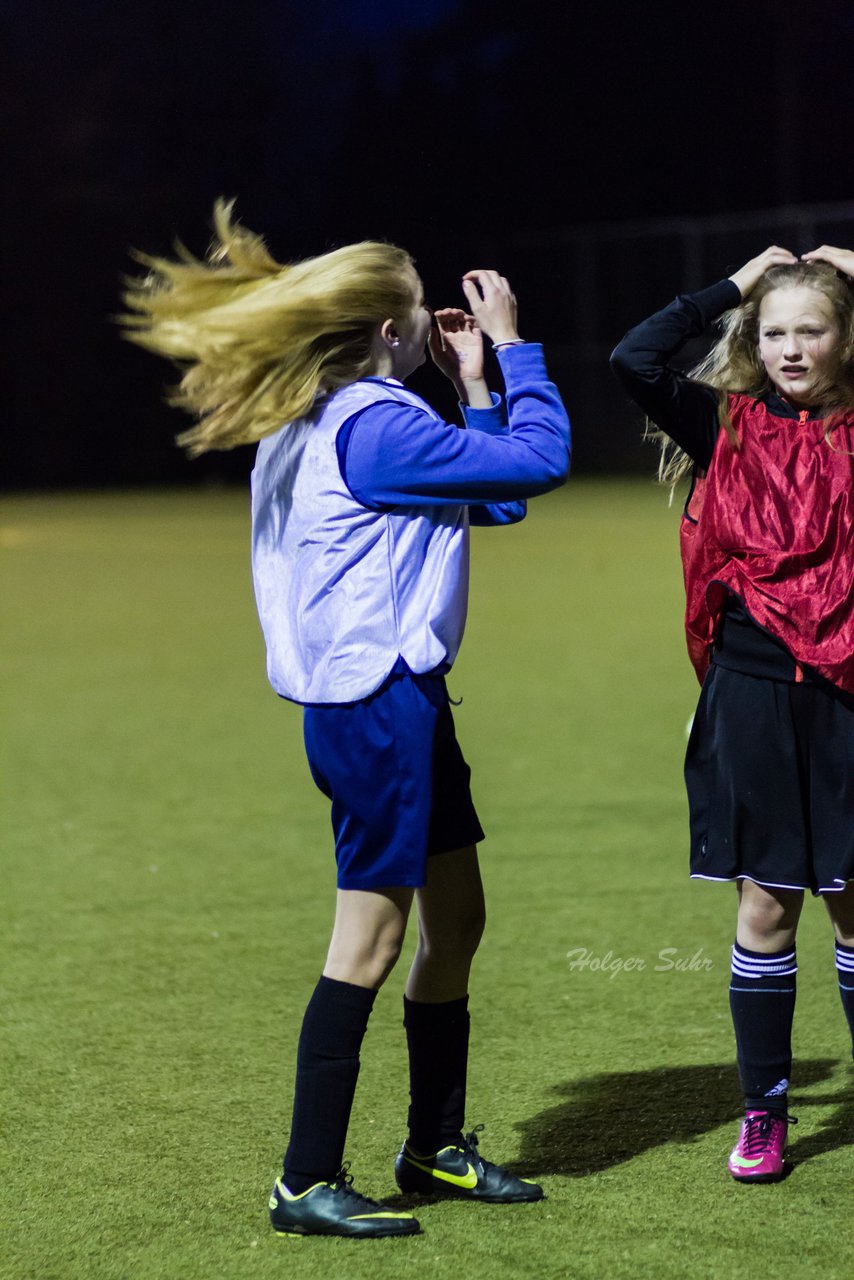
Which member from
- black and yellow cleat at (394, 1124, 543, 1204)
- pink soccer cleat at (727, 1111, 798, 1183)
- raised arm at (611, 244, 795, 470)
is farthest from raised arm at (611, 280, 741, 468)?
black and yellow cleat at (394, 1124, 543, 1204)

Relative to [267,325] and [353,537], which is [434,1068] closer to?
[353,537]

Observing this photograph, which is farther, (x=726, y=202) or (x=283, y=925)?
(x=726, y=202)

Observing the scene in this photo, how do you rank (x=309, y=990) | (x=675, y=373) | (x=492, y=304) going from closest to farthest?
(x=492, y=304)
(x=675, y=373)
(x=309, y=990)

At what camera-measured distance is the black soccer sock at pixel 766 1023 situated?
2.84 m

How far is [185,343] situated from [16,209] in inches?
984

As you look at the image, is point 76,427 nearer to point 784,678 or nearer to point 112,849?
point 112,849

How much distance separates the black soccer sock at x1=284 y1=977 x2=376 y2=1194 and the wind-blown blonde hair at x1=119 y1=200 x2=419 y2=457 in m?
0.86

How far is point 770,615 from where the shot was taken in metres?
2.77

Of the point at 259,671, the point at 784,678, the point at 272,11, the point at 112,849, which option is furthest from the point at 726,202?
the point at 784,678

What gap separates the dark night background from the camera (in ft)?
82.9

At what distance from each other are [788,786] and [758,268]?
86 centimetres

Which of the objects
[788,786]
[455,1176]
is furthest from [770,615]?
[455,1176]

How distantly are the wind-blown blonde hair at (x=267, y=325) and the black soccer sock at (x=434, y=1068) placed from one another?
38.3 inches

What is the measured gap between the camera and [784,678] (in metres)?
2.78
